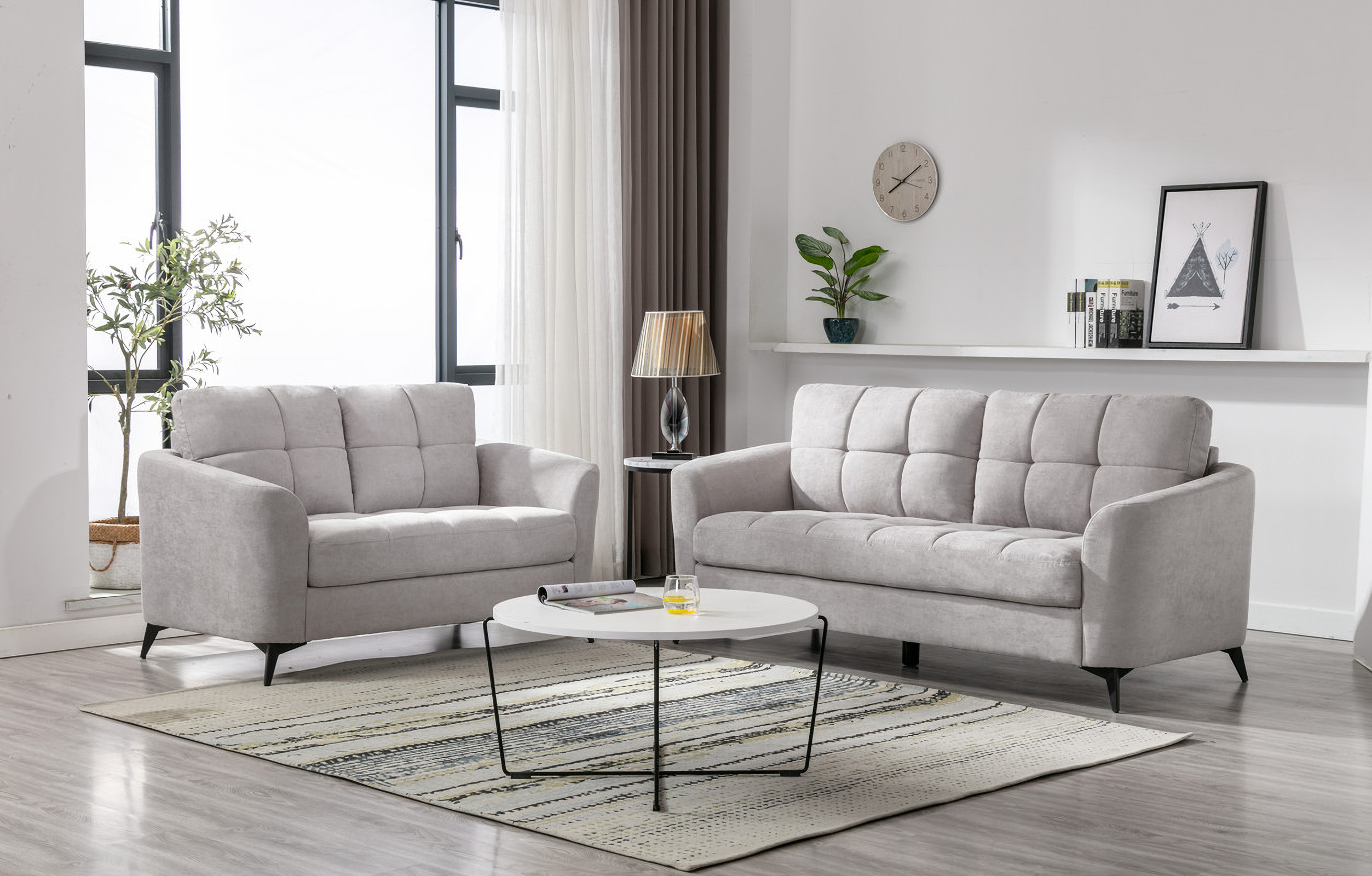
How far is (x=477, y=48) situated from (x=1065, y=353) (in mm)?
2848

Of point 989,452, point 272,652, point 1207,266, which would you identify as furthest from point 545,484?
point 1207,266

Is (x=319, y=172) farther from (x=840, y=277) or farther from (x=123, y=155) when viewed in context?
(x=840, y=277)

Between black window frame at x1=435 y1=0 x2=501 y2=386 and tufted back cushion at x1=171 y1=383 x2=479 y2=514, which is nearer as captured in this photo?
tufted back cushion at x1=171 y1=383 x2=479 y2=514

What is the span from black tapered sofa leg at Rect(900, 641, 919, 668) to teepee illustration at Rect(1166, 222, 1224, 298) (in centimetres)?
188

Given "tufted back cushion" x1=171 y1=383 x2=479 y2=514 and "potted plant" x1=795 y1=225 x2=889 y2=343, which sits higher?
"potted plant" x1=795 y1=225 x2=889 y2=343

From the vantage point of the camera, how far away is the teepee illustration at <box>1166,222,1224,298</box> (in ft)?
18.7

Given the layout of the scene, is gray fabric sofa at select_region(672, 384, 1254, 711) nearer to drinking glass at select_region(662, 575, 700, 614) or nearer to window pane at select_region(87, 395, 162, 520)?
drinking glass at select_region(662, 575, 700, 614)

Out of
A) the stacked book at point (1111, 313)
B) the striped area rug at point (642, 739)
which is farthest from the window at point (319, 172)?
→ the stacked book at point (1111, 313)

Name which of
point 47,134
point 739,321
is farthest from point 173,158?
point 739,321

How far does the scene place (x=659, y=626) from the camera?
3.37 metres

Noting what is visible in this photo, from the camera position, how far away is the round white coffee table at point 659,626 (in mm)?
3320

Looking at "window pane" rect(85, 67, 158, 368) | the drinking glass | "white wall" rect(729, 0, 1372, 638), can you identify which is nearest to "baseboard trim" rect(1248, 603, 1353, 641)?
"white wall" rect(729, 0, 1372, 638)

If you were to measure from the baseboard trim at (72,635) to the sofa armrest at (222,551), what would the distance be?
17.8 inches

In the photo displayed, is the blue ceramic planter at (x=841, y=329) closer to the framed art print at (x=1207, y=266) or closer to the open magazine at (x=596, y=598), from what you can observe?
the framed art print at (x=1207, y=266)
